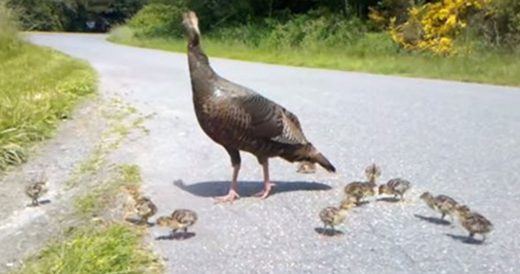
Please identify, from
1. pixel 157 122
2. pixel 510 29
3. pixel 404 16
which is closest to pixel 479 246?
pixel 157 122

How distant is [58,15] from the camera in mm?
58750

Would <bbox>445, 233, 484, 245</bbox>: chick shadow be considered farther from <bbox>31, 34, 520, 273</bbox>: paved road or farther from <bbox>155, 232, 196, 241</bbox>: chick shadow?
<bbox>155, 232, 196, 241</bbox>: chick shadow

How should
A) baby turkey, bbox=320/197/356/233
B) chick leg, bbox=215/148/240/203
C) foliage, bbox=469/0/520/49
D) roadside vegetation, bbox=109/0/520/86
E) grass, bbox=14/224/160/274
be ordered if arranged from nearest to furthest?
grass, bbox=14/224/160/274 → baby turkey, bbox=320/197/356/233 → chick leg, bbox=215/148/240/203 → roadside vegetation, bbox=109/0/520/86 → foliage, bbox=469/0/520/49

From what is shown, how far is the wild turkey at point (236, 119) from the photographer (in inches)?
234

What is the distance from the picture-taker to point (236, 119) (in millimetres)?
5969

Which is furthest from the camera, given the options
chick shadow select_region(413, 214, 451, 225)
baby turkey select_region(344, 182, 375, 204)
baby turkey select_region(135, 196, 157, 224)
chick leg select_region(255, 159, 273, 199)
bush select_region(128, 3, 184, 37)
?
bush select_region(128, 3, 184, 37)

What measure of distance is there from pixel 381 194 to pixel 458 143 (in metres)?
3.10

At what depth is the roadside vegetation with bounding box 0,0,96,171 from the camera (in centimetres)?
853

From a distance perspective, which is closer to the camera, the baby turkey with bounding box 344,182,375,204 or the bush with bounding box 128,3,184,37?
the baby turkey with bounding box 344,182,375,204

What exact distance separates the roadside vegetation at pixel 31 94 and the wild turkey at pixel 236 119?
109 inches

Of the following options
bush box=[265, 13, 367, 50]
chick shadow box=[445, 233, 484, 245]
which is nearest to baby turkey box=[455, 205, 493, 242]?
chick shadow box=[445, 233, 484, 245]

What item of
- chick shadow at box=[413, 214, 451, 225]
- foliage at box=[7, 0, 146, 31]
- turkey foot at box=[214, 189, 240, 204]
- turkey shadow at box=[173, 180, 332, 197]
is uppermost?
chick shadow at box=[413, 214, 451, 225]

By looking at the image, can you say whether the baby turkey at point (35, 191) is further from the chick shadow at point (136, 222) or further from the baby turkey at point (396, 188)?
the baby turkey at point (396, 188)

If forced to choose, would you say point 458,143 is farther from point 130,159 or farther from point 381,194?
point 130,159
